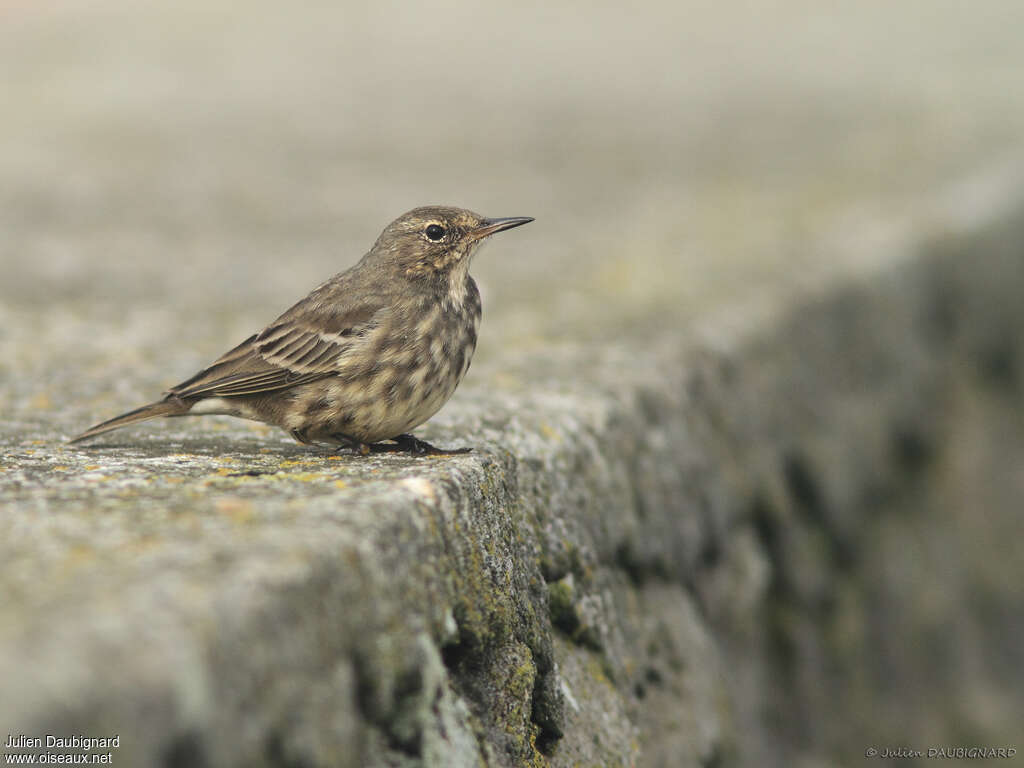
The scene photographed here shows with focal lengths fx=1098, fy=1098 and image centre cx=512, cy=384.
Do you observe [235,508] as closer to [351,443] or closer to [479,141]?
[351,443]

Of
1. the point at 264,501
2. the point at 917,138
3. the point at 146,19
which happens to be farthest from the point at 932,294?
the point at 146,19

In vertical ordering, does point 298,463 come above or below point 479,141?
below

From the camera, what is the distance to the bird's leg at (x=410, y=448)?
14.1 ft

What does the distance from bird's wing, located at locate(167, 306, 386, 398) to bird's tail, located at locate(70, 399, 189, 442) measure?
59 mm

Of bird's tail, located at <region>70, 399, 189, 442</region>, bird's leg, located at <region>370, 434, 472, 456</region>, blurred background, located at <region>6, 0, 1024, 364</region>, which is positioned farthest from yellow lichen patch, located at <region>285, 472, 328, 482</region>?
blurred background, located at <region>6, 0, 1024, 364</region>

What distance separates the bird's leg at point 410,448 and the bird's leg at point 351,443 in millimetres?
40

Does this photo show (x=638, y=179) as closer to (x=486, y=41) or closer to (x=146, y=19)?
(x=486, y=41)

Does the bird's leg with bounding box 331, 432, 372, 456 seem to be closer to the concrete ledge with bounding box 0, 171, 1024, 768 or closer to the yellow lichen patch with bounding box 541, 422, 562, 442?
the concrete ledge with bounding box 0, 171, 1024, 768

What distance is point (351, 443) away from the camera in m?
4.68

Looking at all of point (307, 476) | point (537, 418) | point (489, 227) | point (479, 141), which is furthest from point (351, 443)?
point (479, 141)

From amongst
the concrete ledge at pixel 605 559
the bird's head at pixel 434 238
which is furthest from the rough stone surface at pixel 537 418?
the bird's head at pixel 434 238

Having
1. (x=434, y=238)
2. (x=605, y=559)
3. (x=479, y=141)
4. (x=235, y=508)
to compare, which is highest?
(x=479, y=141)

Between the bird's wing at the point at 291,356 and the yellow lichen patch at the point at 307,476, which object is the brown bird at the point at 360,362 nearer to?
the bird's wing at the point at 291,356

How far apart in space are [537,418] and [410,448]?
877mm
